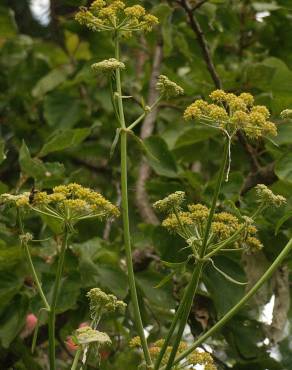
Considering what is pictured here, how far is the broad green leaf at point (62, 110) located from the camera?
286 cm

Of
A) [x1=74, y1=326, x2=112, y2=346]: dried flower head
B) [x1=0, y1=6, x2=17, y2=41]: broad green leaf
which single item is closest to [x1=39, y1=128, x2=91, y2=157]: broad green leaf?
[x1=74, y1=326, x2=112, y2=346]: dried flower head

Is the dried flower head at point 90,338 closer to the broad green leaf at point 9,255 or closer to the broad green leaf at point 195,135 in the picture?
the broad green leaf at point 9,255

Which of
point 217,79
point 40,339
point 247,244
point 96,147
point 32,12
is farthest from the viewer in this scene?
point 32,12

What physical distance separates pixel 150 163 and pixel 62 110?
77 cm

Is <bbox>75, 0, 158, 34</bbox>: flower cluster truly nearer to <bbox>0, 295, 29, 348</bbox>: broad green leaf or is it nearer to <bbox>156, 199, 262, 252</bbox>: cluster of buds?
<bbox>156, 199, 262, 252</bbox>: cluster of buds

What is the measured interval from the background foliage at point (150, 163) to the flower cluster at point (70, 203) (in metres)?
0.27

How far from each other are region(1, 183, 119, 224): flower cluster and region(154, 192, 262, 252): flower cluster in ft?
0.28

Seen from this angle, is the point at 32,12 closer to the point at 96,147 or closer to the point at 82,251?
the point at 96,147

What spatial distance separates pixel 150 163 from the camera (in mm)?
2207

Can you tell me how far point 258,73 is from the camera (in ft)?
7.89

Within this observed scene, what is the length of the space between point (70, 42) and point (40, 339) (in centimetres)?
130

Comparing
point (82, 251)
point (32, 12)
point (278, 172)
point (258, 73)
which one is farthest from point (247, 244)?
point (32, 12)

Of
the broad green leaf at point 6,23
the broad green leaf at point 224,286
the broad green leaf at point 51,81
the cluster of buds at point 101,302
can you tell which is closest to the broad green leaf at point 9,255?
the broad green leaf at point 224,286

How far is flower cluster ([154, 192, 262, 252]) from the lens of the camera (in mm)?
1335
